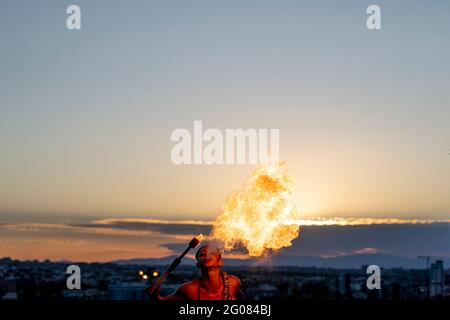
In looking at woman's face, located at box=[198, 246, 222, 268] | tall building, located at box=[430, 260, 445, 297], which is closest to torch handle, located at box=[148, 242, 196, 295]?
woman's face, located at box=[198, 246, 222, 268]

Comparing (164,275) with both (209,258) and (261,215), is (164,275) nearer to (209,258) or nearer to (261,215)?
(209,258)

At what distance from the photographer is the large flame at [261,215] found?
17.4m

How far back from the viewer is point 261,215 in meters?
17.9

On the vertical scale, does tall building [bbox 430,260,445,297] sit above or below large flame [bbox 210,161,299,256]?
below

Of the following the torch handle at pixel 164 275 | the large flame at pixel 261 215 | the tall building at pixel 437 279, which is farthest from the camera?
the tall building at pixel 437 279

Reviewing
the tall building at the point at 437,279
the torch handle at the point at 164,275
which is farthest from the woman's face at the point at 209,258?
the tall building at the point at 437,279

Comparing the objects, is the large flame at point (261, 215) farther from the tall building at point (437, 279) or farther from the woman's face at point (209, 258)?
the tall building at point (437, 279)

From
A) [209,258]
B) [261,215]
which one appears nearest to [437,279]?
[261,215]

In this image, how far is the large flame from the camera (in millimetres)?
17359

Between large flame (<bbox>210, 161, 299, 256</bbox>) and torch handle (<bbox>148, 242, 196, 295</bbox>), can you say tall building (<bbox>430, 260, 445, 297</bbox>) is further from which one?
torch handle (<bbox>148, 242, 196, 295</bbox>)
